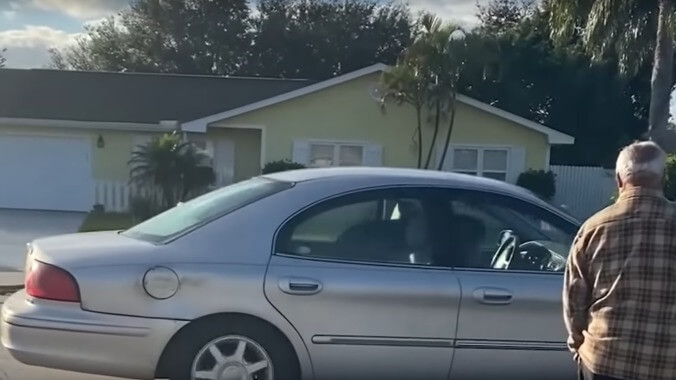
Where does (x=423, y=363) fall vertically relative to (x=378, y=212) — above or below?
below

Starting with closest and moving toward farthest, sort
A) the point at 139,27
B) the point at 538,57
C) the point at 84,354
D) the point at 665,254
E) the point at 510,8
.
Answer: the point at 665,254, the point at 84,354, the point at 538,57, the point at 510,8, the point at 139,27

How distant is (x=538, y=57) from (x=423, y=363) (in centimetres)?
3081

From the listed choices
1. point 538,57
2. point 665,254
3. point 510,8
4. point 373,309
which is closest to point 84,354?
point 373,309

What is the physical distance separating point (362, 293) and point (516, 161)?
19632 mm

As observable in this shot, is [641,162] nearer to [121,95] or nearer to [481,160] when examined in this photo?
[481,160]

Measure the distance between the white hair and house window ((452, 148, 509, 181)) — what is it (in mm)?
20889

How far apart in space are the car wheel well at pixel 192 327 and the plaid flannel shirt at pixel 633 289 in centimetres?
231

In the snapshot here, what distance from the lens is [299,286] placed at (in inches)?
238

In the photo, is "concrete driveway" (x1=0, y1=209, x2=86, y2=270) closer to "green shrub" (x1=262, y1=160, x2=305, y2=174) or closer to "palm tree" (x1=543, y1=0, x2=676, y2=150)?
"green shrub" (x1=262, y1=160, x2=305, y2=174)

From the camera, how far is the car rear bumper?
5.89 m

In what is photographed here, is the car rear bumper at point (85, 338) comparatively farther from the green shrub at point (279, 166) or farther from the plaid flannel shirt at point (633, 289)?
the green shrub at point (279, 166)

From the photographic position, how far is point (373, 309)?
20.0ft

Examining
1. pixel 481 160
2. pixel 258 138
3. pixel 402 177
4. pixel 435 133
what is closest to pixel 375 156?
pixel 435 133

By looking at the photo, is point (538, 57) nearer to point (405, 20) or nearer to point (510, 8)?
point (510, 8)
